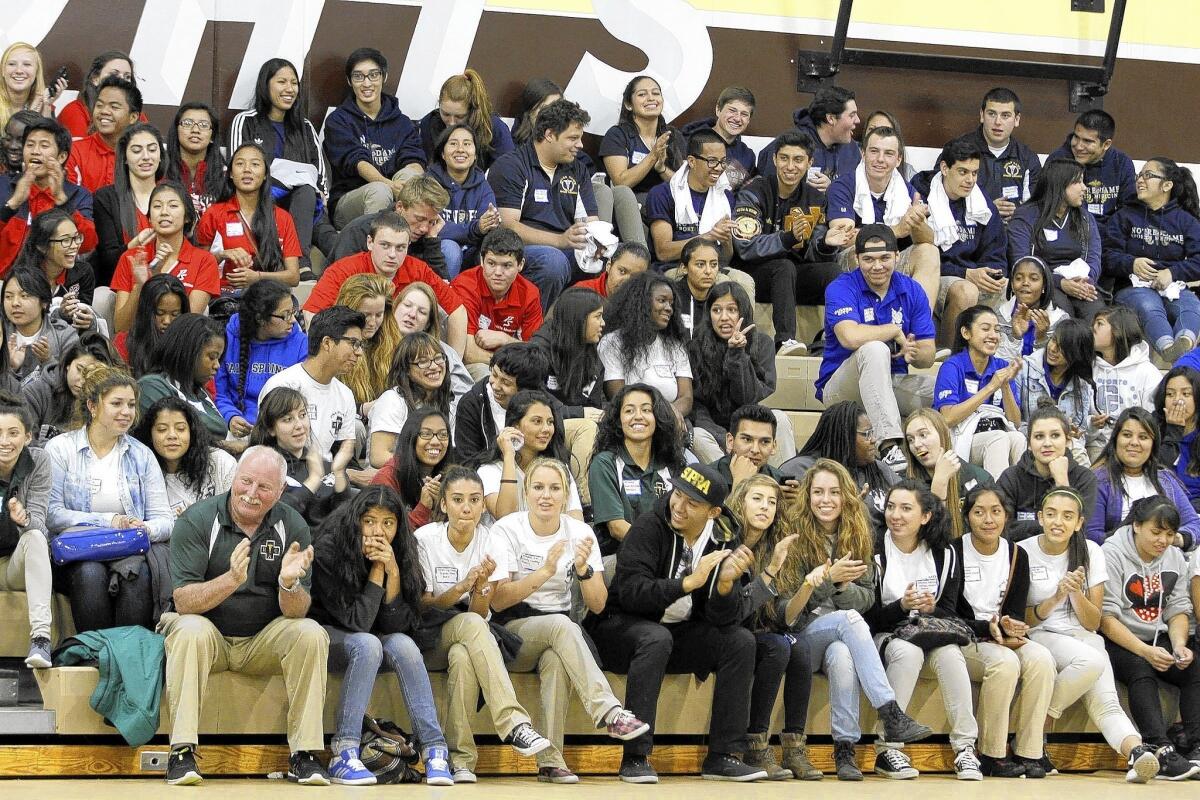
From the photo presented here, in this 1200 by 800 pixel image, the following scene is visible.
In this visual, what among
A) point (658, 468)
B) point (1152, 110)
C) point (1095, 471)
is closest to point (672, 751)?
point (658, 468)

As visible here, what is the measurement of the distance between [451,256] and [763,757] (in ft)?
11.5

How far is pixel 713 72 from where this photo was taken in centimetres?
1170

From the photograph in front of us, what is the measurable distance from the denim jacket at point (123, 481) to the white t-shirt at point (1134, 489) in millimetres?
4394

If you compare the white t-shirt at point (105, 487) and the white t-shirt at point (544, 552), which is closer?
the white t-shirt at point (105, 487)

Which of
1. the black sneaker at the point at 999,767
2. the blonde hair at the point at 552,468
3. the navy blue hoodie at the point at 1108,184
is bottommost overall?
the black sneaker at the point at 999,767

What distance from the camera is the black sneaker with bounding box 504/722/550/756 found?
6586 millimetres

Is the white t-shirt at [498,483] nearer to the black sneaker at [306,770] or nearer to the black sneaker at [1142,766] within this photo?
the black sneaker at [306,770]

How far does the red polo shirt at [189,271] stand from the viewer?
27.5ft

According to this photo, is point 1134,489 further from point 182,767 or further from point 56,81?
point 56,81

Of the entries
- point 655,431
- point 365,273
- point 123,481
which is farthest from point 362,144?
point 123,481

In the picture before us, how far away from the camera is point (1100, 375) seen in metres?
9.39

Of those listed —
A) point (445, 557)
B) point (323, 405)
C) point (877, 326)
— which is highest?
point (877, 326)

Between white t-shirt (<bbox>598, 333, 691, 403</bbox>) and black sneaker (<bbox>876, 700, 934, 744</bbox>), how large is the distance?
190 centimetres

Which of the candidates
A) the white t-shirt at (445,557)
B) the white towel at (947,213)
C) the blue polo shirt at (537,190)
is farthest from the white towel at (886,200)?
the white t-shirt at (445,557)
